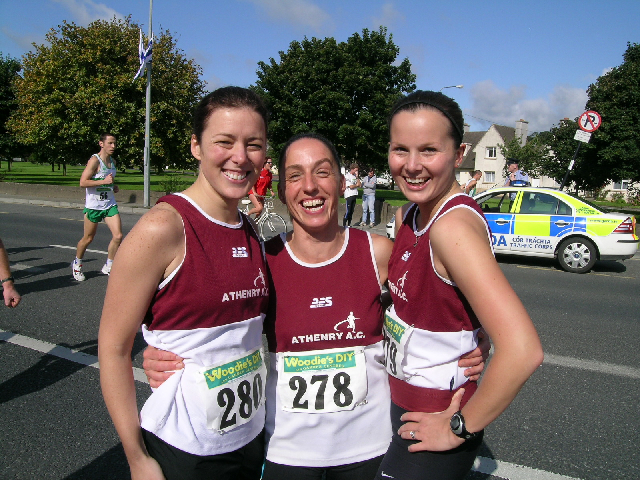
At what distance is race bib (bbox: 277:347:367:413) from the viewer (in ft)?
6.20

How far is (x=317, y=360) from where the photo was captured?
1914 mm

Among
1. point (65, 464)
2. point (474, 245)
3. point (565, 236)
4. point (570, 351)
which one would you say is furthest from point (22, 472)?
point (565, 236)

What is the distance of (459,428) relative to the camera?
1550 millimetres

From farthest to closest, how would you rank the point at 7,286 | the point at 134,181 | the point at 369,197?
the point at 134,181 → the point at 369,197 → the point at 7,286

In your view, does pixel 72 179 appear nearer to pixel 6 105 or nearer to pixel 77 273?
pixel 6 105

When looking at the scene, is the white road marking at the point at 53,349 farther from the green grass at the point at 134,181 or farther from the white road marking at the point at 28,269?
the green grass at the point at 134,181

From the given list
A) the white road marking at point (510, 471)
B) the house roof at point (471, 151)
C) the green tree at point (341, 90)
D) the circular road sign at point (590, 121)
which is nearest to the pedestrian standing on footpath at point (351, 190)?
the circular road sign at point (590, 121)

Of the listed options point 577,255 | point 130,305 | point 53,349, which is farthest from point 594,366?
point 577,255

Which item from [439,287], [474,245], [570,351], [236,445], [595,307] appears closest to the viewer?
[474,245]

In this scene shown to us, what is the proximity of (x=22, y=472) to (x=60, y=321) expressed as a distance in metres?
→ 3.07

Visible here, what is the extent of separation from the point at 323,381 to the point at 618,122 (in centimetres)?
2301

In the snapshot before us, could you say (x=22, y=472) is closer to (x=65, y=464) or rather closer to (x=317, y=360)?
(x=65, y=464)

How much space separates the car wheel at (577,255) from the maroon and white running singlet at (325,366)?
30.4ft

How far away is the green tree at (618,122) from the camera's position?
782 inches
